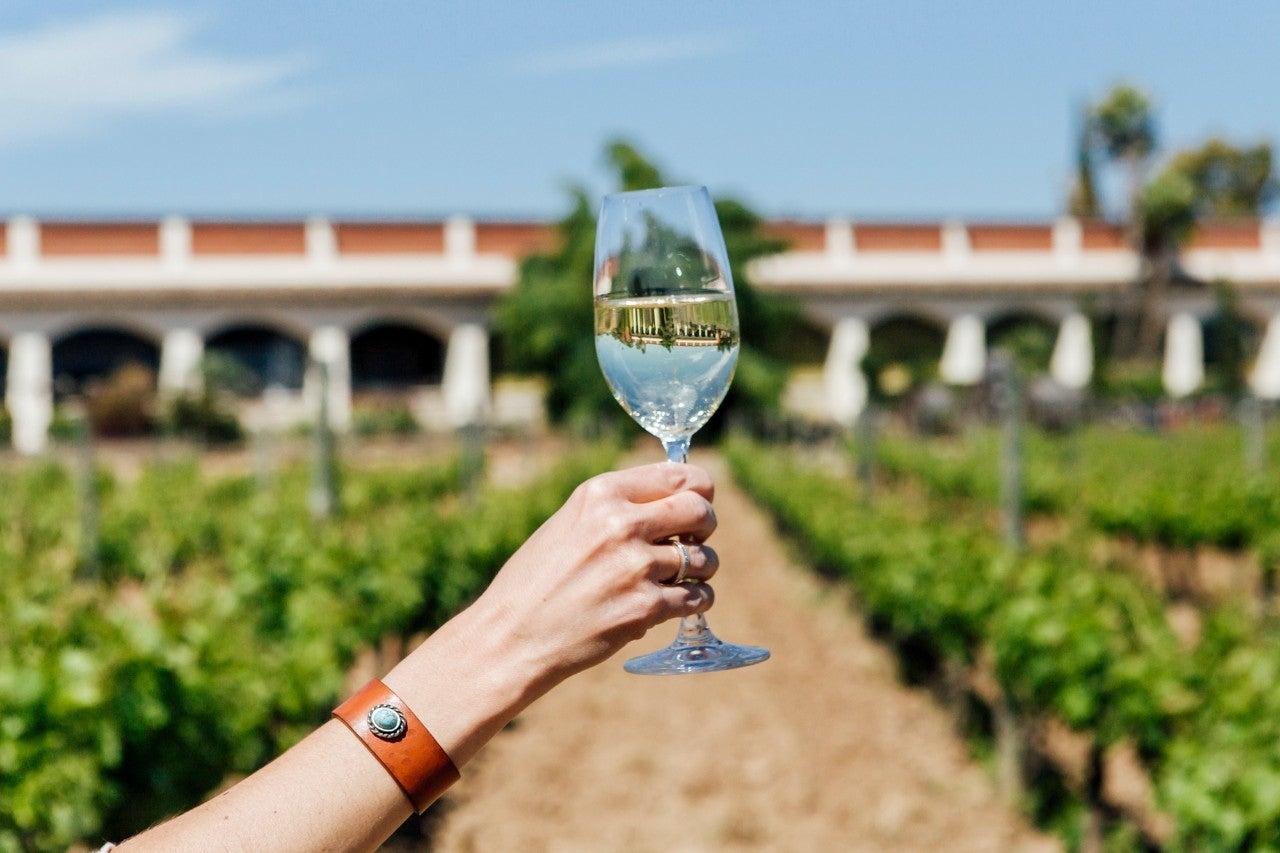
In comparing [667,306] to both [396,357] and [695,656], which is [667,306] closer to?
[695,656]

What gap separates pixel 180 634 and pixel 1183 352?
29034 mm

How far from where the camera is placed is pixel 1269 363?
30.5 metres

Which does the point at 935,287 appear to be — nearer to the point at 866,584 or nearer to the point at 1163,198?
the point at 1163,198

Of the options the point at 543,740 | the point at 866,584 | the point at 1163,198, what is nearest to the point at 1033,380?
the point at 1163,198

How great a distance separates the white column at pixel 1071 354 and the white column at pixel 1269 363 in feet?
12.0

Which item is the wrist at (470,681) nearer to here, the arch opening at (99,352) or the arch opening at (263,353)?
the arch opening at (263,353)

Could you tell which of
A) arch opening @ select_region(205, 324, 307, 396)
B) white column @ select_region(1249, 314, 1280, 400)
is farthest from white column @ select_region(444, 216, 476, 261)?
white column @ select_region(1249, 314, 1280, 400)

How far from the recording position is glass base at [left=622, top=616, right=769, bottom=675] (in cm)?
142

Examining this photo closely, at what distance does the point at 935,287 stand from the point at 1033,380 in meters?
5.50

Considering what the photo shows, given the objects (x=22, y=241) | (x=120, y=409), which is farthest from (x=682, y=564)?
(x=22, y=241)

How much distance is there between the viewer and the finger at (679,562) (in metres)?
1.16

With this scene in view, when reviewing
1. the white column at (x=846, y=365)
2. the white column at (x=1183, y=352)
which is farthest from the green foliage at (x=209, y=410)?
the white column at (x=1183, y=352)

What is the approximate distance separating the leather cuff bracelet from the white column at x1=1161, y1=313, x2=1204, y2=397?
100 feet

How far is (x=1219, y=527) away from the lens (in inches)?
313
